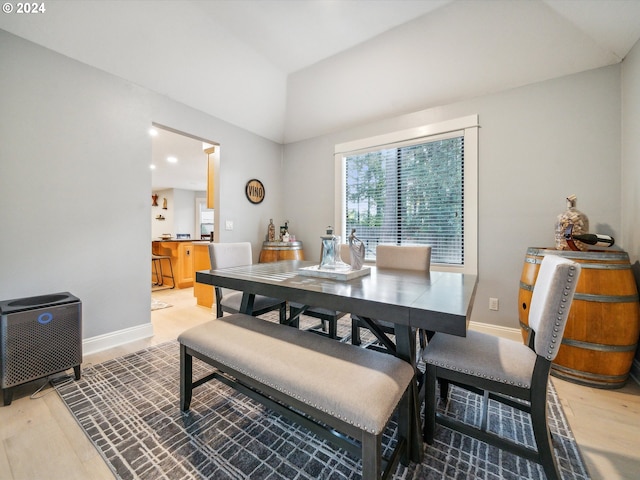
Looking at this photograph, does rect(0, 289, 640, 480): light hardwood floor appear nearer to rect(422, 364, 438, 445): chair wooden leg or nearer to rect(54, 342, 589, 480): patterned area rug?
rect(54, 342, 589, 480): patterned area rug

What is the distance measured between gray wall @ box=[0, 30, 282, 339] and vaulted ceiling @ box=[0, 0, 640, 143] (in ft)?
0.72

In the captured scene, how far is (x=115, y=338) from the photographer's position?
2.25 metres

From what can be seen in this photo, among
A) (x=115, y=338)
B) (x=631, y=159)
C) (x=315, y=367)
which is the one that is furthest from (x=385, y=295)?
(x=115, y=338)

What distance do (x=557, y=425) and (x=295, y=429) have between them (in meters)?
1.37

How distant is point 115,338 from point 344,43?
3481mm

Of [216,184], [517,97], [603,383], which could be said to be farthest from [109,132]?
[603,383]

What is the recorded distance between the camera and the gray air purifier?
149 cm

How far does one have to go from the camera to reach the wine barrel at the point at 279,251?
10.6 feet

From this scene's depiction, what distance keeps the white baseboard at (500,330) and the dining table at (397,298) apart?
1337 millimetres

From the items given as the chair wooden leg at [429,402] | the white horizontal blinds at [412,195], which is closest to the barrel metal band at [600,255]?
the white horizontal blinds at [412,195]

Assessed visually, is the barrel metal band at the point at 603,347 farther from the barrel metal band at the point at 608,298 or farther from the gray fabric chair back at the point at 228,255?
the gray fabric chair back at the point at 228,255

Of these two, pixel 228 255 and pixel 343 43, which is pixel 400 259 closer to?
pixel 228 255

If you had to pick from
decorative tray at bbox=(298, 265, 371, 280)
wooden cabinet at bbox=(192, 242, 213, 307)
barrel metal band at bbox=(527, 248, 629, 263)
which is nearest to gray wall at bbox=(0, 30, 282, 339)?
wooden cabinet at bbox=(192, 242, 213, 307)

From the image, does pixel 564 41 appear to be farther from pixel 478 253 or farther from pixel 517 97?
pixel 478 253
